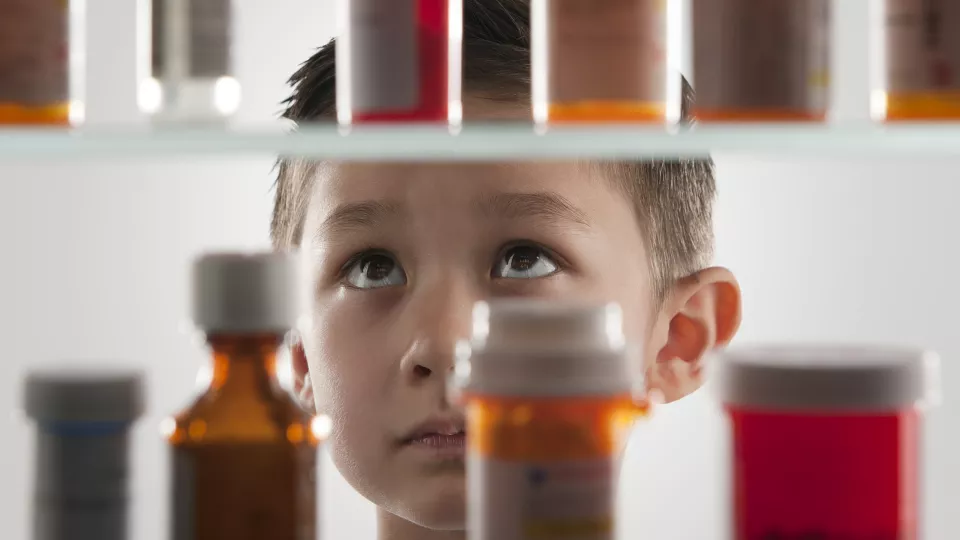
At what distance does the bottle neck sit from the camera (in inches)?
18.5

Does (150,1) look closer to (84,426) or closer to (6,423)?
(84,426)

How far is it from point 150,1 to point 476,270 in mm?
213

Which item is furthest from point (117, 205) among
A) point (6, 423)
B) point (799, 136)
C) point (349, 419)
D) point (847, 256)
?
point (799, 136)

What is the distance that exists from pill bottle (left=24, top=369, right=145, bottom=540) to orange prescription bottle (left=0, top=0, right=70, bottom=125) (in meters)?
0.10

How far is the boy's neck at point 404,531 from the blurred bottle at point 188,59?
14.2 inches

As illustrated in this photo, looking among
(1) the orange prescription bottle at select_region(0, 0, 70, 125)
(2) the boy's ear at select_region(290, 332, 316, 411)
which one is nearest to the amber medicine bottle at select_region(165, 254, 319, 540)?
(1) the orange prescription bottle at select_region(0, 0, 70, 125)

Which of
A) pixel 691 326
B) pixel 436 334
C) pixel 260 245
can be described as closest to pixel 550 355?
pixel 436 334

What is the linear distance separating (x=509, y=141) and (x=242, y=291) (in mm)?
103

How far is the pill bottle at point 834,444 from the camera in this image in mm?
428

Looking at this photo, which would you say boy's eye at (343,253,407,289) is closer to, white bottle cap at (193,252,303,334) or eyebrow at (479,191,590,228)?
eyebrow at (479,191,590,228)

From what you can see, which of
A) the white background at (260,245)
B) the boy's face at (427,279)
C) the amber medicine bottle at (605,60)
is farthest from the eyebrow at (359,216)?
the white background at (260,245)

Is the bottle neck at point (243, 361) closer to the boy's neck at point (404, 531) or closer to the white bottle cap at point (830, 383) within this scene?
the white bottle cap at point (830, 383)

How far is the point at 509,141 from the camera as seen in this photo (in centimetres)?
46

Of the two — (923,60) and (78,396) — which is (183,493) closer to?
(78,396)
